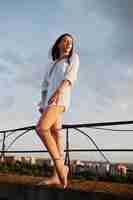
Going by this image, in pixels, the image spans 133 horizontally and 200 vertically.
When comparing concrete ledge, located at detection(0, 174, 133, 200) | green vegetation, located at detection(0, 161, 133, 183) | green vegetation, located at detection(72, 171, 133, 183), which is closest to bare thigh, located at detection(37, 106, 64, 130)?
concrete ledge, located at detection(0, 174, 133, 200)

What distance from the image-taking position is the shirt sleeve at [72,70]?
410 cm

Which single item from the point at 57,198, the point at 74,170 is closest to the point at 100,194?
the point at 57,198

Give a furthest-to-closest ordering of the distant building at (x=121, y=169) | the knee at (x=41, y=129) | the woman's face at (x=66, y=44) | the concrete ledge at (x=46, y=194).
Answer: the distant building at (x=121, y=169) < the woman's face at (x=66, y=44) < the knee at (x=41, y=129) < the concrete ledge at (x=46, y=194)

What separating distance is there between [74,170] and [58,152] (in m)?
1.14

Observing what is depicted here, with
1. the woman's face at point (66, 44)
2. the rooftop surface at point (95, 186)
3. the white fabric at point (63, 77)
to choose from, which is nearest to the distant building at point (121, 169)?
the rooftop surface at point (95, 186)

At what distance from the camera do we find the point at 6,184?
4.94 metres

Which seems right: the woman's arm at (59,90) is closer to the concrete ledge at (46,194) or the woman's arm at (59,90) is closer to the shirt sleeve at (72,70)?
the shirt sleeve at (72,70)

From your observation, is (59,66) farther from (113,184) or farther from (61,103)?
(113,184)

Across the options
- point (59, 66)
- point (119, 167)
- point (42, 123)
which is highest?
point (59, 66)

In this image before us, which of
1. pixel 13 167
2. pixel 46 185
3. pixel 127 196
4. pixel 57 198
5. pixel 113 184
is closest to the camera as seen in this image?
pixel 127 196

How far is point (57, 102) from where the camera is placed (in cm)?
408

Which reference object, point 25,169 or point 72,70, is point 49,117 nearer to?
point 72,70

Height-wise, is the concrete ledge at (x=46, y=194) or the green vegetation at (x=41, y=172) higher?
the green vegetation at (x=41, y=172)

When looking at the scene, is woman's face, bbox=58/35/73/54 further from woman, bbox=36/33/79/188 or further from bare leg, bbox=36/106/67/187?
bare leg, bbox=36/106/67/187
